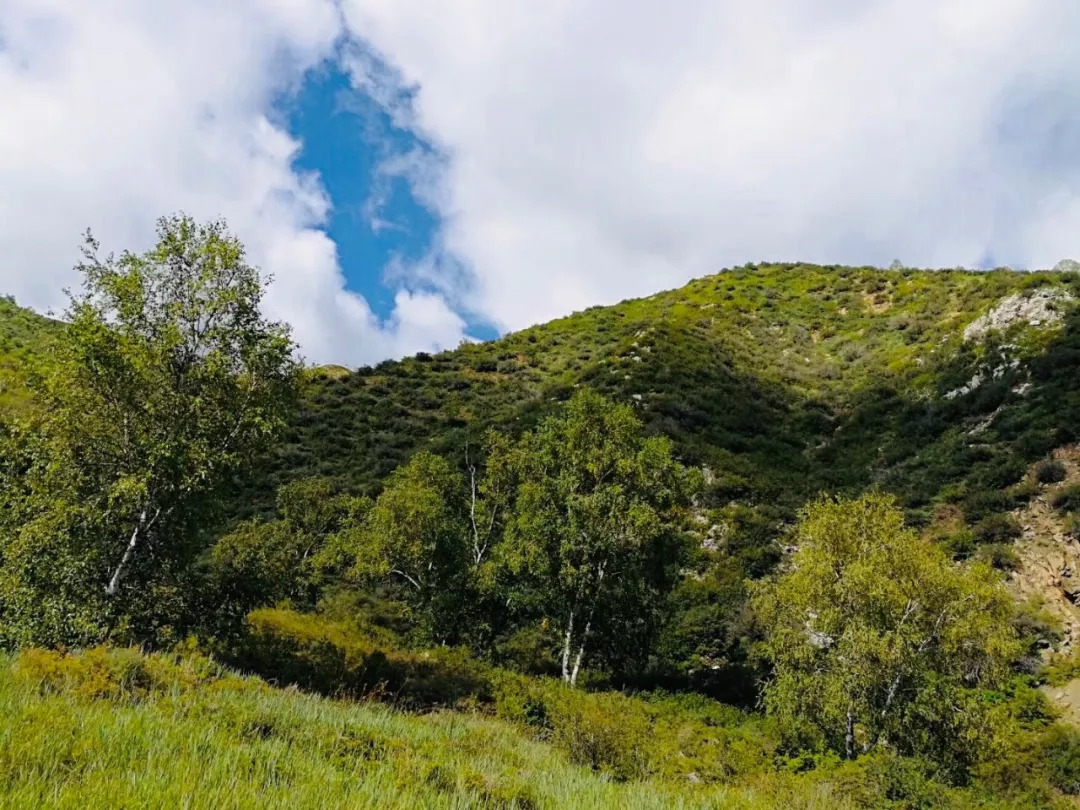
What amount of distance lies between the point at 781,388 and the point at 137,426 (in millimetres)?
48999

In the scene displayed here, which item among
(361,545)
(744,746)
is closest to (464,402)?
(361,545)

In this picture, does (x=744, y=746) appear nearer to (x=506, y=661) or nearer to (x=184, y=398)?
(x=506, y=661)

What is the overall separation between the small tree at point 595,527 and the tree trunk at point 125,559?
39.9 ft

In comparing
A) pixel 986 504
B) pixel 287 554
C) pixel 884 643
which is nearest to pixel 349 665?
pixel 287 554

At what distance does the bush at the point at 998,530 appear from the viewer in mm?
25203

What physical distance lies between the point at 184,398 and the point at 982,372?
45188 mm

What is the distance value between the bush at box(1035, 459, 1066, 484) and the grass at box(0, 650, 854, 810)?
2487 centimetres

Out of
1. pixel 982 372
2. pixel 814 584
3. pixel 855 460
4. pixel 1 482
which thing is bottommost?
pixel 1 482

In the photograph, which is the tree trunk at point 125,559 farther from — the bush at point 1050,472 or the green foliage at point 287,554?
the bush at point 1050,472

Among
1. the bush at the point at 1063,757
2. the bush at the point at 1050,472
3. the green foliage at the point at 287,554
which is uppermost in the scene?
the bush at the point at 1050,472

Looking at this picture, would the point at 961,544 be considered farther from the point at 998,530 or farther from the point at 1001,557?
the point at 1001,557

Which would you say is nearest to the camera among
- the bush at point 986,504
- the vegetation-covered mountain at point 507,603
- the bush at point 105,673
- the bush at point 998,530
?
the vegetation-covered mountain at point 507,603

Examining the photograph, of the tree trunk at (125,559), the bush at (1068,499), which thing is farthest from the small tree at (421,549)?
the bush at (1068,499)

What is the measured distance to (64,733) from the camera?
5.23 meters
